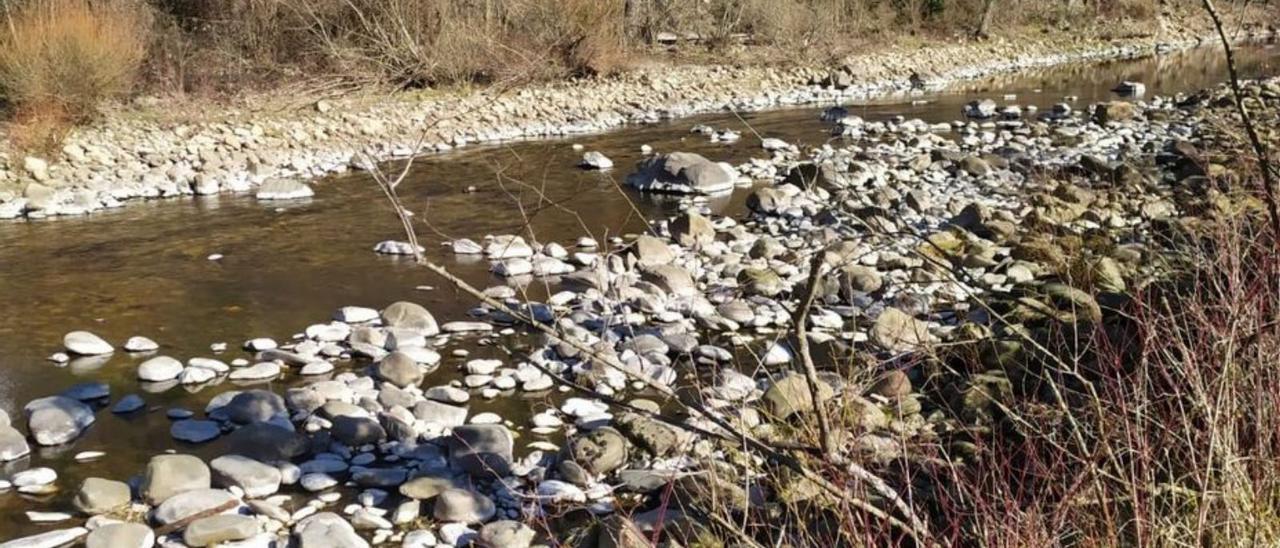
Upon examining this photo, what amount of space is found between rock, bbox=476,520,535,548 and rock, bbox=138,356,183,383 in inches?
117

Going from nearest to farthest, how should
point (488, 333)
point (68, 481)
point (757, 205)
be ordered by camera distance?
point (68, 481), point (488, 333), point (757, 205)

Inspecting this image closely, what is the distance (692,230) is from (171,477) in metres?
5.73

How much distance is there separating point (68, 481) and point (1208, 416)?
4974 millimetres

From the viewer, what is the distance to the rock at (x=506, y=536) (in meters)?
4.65

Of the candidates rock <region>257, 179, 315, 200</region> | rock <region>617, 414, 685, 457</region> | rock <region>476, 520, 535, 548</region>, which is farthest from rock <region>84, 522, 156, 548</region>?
rock <region>257, 179, 315, 200</region>

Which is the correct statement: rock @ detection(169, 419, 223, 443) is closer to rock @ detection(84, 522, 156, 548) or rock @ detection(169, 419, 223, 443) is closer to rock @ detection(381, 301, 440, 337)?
rock @ detection(84, 522, 156, 548)

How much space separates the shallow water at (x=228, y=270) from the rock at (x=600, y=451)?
77 cm

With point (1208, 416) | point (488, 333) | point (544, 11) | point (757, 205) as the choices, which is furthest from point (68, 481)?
point (544, 11)

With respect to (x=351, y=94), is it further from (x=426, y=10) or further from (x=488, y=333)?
(x=488, y=333)

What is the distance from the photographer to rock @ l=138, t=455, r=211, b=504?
513 centimetres

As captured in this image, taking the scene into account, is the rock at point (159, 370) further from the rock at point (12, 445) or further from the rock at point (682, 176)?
the rock at point (682, 176)

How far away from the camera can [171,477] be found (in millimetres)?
5184

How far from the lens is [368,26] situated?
1845 centimetres

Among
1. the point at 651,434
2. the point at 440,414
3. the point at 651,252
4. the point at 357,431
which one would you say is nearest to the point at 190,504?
the point at 357,431
